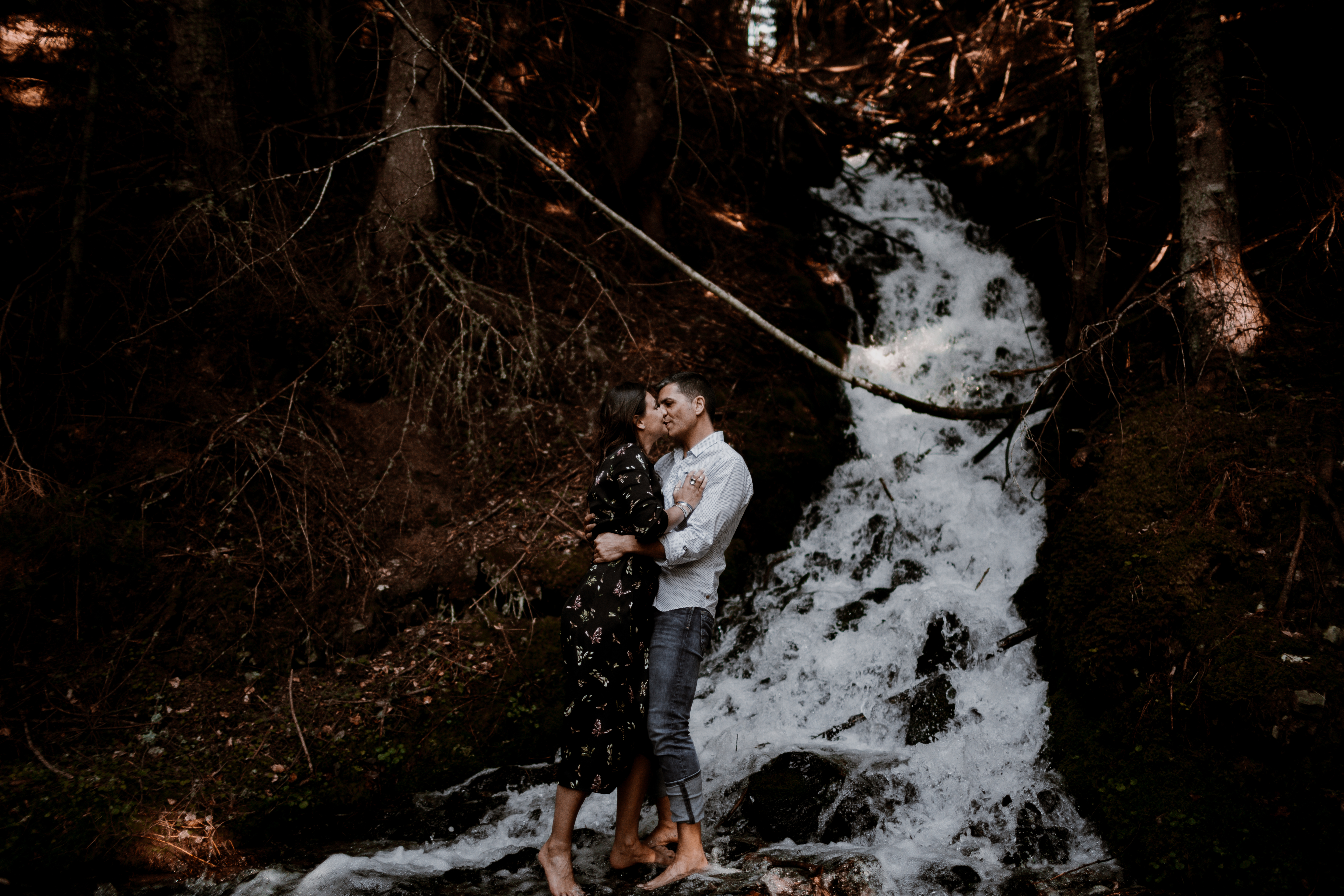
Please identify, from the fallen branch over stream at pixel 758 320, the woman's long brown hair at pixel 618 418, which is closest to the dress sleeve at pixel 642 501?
the woman's long brown hair at pixel 618 418

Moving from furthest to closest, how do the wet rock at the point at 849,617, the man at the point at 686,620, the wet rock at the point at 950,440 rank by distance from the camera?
the wet rock at the point at 950,440 < the wet rock at the point at 849,617 < the man at the point at 686,620

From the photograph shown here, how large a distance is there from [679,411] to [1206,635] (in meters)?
2.99

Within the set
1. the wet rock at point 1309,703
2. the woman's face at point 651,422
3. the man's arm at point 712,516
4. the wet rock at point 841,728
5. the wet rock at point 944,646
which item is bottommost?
the wet rock at point 841,728

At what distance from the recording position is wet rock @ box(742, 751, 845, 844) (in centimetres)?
416

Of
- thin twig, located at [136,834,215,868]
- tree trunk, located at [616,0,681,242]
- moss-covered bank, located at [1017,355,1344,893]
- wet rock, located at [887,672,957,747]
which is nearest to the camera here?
moss-covered bank, located at [1017,355,1344,893]

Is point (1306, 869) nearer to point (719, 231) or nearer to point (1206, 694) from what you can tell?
point (1206, 694)

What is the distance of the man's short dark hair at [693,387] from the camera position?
3.65m

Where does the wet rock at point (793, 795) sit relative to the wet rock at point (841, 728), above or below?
below

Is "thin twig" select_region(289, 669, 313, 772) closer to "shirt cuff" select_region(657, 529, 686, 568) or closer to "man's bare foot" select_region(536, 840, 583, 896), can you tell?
"man's bare foot" select_region(536, 840, 583, 896)

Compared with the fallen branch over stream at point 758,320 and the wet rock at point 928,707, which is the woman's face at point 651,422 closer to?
the fallen branch over stream at point 758,320

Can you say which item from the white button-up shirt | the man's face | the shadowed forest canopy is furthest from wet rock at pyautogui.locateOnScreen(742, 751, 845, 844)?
the man's face

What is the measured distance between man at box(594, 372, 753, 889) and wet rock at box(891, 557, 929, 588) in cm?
312

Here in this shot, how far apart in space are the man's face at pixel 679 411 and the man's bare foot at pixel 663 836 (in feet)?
6.74

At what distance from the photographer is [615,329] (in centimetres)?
825
